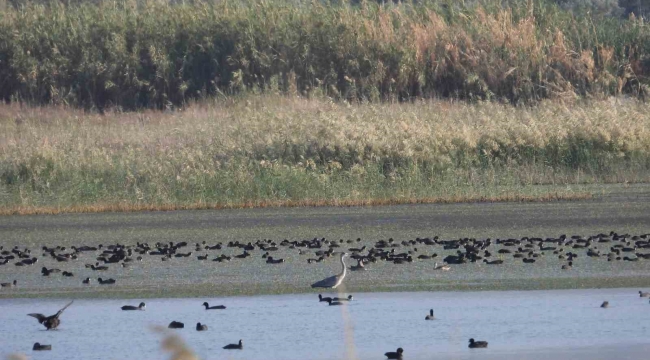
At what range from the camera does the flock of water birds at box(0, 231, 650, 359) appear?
16.9 meters

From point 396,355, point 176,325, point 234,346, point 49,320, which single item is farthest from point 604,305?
point 49,320

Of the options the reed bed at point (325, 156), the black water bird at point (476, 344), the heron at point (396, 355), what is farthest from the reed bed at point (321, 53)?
the heron at point (396, 355)

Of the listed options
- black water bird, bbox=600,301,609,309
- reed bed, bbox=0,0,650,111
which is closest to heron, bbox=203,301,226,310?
black water bird, bbox=600,301,609,309

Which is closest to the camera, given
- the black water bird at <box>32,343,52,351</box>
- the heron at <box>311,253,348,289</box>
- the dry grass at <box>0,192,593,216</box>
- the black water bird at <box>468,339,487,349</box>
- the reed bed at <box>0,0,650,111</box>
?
the black water bird at <box>468,339,487,349</box>

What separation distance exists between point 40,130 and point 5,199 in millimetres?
6840

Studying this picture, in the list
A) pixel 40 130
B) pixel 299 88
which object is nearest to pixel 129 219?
pixel 40 130

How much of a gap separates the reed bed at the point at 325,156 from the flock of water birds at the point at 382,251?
21.3ft

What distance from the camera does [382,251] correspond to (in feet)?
57.6

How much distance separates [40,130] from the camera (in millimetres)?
32969

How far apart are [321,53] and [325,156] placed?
8.35 meters

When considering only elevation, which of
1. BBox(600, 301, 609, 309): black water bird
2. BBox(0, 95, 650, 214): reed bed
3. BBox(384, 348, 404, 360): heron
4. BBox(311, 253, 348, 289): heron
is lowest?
BBox(384, 348, 404, 360): heron

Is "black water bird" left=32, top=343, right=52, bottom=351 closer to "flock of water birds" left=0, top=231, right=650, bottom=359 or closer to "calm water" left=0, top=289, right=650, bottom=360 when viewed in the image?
"calm water" left=0, top=289, right=650, bottom=360

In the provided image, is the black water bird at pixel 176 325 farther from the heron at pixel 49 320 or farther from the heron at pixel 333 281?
the heron at pixel 333 281

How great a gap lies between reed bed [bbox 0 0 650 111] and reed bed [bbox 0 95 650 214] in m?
1.87
